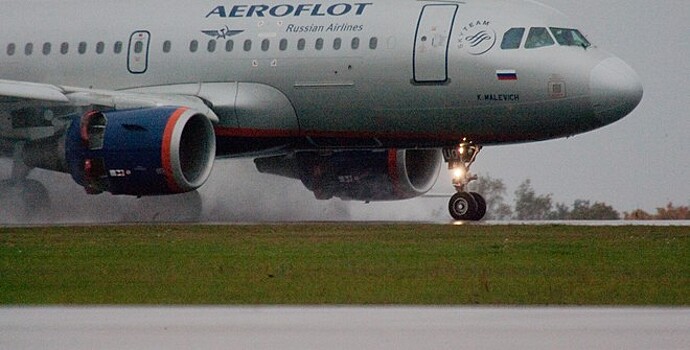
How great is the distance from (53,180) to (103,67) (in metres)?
2.10

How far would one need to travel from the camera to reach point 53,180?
1225 inches

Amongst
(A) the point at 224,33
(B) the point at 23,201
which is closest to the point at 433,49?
(A) the point at 224,33

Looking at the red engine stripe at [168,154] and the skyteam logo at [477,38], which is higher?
the skyteam logo at [477,38]

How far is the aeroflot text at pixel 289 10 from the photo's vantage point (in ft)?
99.5

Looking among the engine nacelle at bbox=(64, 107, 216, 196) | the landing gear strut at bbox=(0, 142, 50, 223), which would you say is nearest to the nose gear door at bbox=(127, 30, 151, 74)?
the landing gear strut at bbox=(0, 142, 50, 223)

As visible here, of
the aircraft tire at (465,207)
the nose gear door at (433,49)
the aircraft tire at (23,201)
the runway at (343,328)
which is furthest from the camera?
the aircraft tire at (23,201)

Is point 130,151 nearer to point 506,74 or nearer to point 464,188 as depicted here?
point 464,188

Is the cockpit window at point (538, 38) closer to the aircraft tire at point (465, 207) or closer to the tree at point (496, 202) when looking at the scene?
the aircraft tire at point (465, 207)

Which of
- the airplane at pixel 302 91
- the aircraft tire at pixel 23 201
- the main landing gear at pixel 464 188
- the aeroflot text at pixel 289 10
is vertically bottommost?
the aircraft tire at pixel 23 201

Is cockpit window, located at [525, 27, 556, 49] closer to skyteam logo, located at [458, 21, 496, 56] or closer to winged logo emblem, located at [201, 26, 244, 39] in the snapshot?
skyteam logo, located at [458, 21, 496, 56]

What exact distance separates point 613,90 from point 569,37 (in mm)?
1387

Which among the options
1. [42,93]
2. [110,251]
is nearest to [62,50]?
[42,93]

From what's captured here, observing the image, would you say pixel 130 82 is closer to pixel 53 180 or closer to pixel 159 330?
pixel 53 180

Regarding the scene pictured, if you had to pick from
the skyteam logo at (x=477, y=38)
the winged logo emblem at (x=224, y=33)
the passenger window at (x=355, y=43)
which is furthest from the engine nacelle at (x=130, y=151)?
the skyteam logo at (x=477, y=38)
